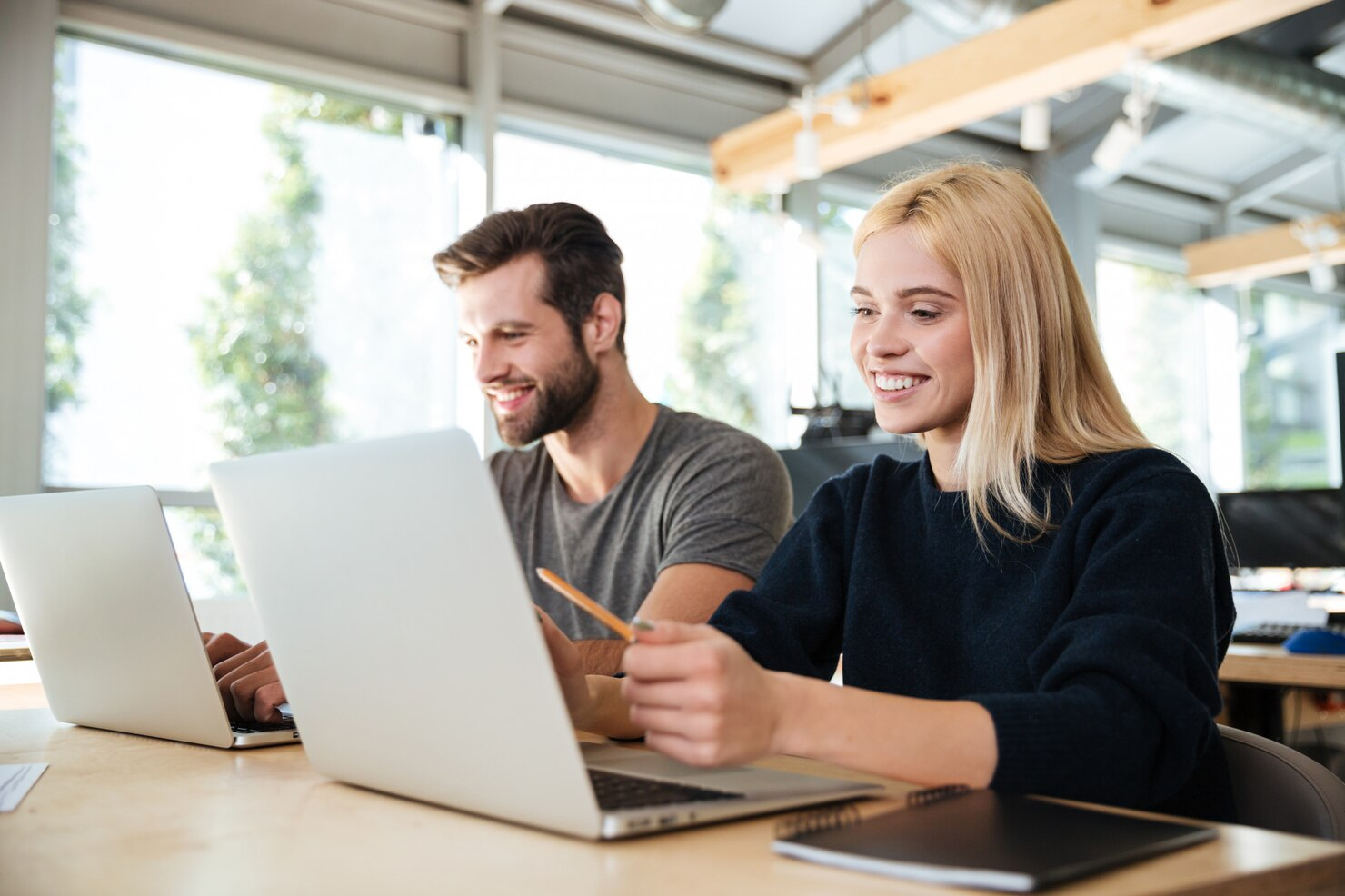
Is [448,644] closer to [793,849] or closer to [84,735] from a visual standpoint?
[793,849]

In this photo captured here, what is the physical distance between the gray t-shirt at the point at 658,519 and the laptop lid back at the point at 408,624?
854 mm

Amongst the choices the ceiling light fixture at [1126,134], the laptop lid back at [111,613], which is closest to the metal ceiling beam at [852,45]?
the ceiling light fixture at [1126,134]

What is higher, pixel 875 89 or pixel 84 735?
pixel 875 89

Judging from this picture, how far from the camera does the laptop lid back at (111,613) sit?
115 centimetres

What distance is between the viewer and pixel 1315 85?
565 cm

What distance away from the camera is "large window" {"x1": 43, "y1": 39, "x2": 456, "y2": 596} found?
4125 millimetres

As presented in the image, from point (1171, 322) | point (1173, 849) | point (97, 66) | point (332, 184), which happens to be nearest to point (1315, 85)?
point (1171, 322)

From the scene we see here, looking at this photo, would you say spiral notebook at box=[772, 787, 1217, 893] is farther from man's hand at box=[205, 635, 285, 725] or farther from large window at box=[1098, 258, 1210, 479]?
large window at box=[1098, 258, 1210, 479]

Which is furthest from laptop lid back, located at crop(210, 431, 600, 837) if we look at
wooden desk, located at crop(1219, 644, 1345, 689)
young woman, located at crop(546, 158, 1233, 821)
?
wooden desk, located at crop(1219, 644, 1345, 689)

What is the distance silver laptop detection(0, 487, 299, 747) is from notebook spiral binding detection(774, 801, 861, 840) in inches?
23.5

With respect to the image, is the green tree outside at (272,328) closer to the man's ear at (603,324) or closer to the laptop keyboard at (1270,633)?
the man's ear at (603,324)

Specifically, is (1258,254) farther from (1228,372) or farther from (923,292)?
(923,292)

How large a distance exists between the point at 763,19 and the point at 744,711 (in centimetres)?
509

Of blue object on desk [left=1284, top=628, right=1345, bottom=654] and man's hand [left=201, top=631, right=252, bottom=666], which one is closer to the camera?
man's hand [left=201, top=631, right=252, bottom=666]
